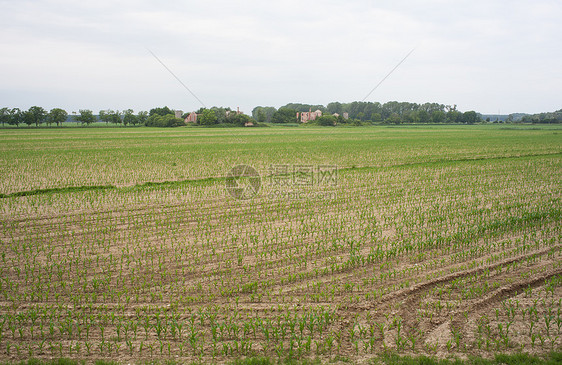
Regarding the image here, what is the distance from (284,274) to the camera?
8.54 m

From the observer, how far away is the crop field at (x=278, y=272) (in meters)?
6.02

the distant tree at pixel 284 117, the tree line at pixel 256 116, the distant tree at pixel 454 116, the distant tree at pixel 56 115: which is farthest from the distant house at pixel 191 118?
the distant tree at pixel 454 116

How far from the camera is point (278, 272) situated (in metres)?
8.64

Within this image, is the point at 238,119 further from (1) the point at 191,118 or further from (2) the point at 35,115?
(2) the point at 35,115

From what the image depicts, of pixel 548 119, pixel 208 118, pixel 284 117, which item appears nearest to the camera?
pixel 208 118

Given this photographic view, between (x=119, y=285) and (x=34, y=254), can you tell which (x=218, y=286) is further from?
(x=34, y=254)

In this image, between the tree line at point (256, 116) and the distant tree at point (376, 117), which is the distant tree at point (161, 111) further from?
the distant tree at point (376, 117)

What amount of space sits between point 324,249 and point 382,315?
11.1ft

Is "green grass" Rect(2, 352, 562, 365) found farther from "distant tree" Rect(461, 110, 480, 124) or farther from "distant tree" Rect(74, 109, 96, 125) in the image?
"distant tree" Rect(461, 110, 480, 124)

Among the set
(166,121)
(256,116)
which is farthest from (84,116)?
(256,116)

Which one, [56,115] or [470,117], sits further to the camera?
[470,117]

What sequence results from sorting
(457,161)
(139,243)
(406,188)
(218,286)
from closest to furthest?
(218,286)
(139,243)
(406,188)
(457,161)

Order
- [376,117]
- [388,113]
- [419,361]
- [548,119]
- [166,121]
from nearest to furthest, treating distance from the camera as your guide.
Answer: [419,361], [166,121], [548,119], [376,117], [388,113]

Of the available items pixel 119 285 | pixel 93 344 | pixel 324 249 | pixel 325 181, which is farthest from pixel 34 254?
pixel 325 181
